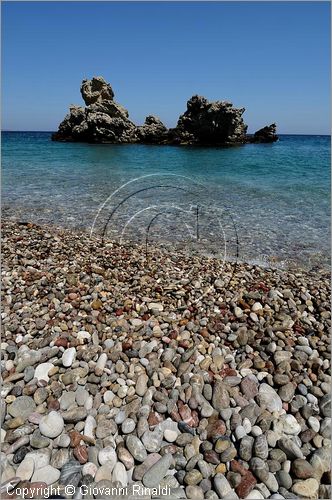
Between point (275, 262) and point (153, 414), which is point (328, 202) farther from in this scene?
point (153, 414)

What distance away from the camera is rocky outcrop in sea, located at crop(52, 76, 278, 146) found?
4984 centimetres

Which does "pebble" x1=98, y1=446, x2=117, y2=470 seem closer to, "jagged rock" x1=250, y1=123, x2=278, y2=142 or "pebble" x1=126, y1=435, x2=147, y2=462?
"pebble" x1=126, y1=435, x2=147, y2=462

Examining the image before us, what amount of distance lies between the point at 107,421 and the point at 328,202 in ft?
37.2

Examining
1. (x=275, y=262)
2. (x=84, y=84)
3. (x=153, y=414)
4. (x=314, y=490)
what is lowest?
(x=314, y=490)

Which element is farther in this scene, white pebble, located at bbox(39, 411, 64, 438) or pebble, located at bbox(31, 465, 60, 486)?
white pebble, located at bbox(39, 411, 64, 438)

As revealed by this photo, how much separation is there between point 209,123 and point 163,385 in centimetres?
5118

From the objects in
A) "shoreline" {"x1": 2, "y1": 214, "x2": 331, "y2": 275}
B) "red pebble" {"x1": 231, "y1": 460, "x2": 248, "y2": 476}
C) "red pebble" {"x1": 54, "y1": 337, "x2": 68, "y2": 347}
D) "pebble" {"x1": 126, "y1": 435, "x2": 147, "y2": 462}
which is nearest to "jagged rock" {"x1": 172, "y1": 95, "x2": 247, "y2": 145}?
"shoreline" {"x1": 2, "y1": 214, "x2": 331, "y2": 275}

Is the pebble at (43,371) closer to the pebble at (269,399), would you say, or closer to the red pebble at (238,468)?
the red pebble at (238,468)

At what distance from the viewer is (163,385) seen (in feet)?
10.4

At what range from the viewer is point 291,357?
3492mm

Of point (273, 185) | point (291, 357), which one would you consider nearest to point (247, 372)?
point (291, 357)

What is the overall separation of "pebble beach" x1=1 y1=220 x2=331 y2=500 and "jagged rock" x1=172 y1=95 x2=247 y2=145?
4878 cm

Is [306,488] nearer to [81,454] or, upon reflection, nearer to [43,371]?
[81,454]

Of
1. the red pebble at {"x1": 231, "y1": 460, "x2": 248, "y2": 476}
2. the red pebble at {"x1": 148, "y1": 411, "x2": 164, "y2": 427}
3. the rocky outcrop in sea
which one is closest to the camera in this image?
the red pebble at {"x1": 231, "y1": 460, "x2": 248, "y2": 476}
